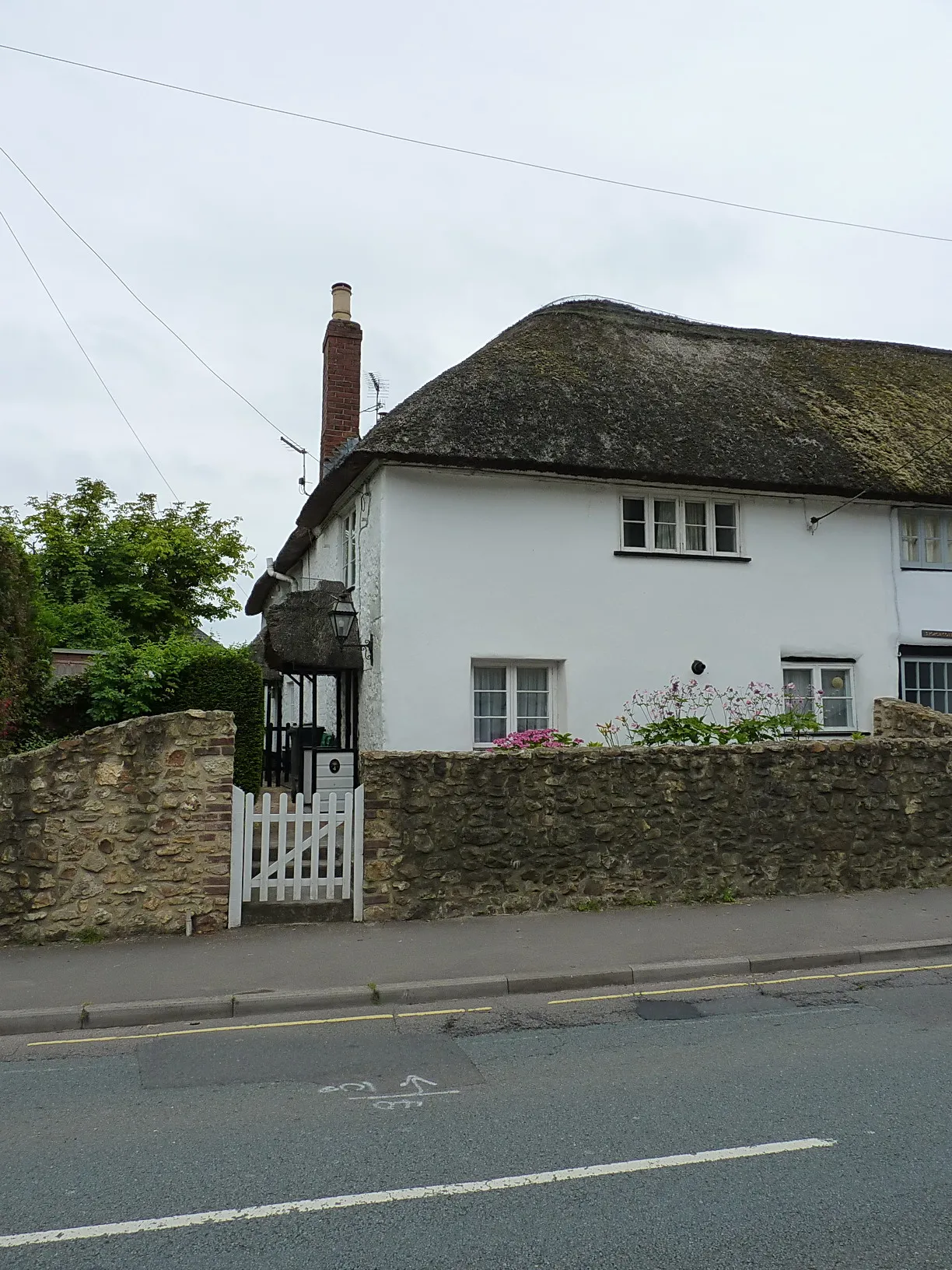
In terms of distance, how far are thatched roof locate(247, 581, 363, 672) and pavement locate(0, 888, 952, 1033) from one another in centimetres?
528

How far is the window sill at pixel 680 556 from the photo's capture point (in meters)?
14.0

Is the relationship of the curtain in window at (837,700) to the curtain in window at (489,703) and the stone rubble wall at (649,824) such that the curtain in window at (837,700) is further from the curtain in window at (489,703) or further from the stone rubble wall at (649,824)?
the curtain in window at (489,703)

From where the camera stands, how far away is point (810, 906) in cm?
989

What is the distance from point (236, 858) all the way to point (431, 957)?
206 cm

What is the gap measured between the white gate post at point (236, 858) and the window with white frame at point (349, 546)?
657 centimetres

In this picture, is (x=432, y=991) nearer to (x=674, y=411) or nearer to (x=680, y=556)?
(x=680, y=556)

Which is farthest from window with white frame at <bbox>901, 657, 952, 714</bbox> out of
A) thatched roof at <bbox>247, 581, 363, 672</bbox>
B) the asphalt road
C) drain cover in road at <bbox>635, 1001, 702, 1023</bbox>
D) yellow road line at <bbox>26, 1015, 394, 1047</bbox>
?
yellow road line at <bbox>26, 1015, 394, 1047</bbox>

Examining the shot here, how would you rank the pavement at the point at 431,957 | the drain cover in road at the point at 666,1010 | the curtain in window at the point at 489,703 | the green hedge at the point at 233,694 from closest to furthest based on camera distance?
the drain cover in road at the point at 666,1010, the pavement at the point at 431,957, the curtain in window at the point at 489,703, the green hedge at the point at 233,694

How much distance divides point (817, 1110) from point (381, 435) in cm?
999

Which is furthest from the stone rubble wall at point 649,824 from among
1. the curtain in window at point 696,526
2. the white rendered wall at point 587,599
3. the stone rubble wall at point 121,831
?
the curtain in window at point 696,526

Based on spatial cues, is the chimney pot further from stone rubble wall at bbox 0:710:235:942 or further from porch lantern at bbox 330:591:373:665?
stone rubble wall at bbox 0:710:235:942

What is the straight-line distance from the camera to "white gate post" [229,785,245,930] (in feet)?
28.9

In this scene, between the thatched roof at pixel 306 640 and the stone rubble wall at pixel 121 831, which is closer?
the stone rubble wall at pixel 121 831

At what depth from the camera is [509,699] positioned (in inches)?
529
